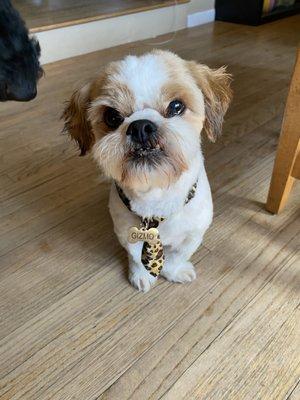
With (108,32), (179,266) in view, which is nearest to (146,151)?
(179,266)

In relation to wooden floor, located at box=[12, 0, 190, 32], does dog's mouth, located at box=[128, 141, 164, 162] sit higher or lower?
higher

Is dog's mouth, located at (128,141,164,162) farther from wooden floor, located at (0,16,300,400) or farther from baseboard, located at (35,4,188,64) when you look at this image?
baseboard, located at (35,4,188,64)

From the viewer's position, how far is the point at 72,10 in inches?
109

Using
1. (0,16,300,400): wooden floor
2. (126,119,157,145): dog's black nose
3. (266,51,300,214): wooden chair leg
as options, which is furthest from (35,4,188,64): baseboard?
(126,119,157,145): dog's black nose

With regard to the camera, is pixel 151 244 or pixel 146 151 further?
pixel 151 244

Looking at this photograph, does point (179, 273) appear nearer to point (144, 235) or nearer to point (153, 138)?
point (144, 235)

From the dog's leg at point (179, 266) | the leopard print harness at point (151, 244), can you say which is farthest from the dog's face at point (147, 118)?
the dog's leg at point (179, 266)

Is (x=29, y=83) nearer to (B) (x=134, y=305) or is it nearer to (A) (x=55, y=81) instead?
(B) (x=134, y=305)

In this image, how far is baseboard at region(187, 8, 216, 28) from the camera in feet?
10.5

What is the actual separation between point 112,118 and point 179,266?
454 millimetres

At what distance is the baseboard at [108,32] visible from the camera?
2.46 m

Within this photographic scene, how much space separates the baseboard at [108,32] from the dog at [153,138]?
180 centimetres

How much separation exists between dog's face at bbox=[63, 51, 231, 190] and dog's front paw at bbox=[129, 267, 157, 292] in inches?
12.8

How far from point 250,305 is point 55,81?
69.7 inches
